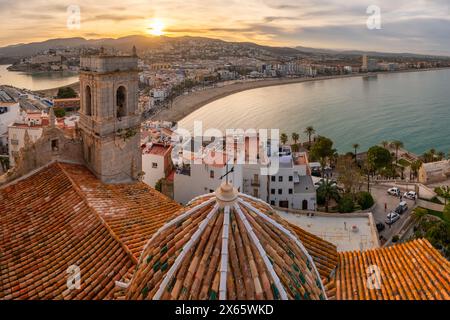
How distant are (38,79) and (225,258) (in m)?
124

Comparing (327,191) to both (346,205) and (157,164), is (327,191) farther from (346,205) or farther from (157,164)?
(157,164)

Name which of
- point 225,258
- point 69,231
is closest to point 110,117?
point 69,231

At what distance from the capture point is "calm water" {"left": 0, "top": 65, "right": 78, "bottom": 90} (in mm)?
100438

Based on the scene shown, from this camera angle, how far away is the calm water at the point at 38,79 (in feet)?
330

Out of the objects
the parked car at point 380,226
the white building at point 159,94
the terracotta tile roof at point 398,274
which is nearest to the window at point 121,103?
the terracotta tile roof at point 398,274

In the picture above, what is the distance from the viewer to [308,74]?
134 m

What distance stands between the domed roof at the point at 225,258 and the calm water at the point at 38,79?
101260 millimetres

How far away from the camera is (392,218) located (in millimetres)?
20906

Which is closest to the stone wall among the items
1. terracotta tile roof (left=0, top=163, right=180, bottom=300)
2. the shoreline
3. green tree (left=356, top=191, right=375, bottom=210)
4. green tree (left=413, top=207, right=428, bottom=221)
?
terracotta tile roof (left=0, top=163, right=180, bottom=300)

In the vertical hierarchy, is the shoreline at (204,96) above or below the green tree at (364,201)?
above

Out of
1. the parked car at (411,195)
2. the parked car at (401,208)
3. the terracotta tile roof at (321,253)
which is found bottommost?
the parked car at (401,208)

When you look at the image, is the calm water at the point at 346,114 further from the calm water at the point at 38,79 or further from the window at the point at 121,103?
the calm water at the point at 38,79
